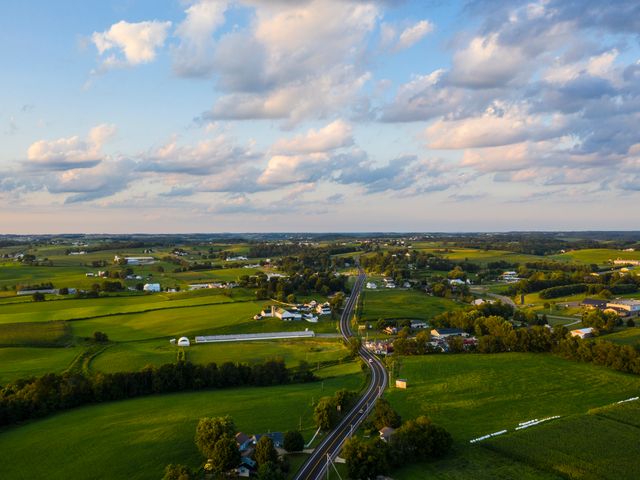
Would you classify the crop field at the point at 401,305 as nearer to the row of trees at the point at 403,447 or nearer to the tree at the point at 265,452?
the row of trees at the point at 403,447

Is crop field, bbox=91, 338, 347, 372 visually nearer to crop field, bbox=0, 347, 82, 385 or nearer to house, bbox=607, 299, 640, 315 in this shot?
crop field, bbox=0, 347, 82, 385

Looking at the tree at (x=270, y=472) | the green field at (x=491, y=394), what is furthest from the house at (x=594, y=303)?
the tree at (x=270, y=472)

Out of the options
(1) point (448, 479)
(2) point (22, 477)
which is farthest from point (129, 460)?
(1) point (448, 479)

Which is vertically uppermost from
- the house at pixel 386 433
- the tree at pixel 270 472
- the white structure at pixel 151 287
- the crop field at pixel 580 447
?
the white structure at pixel 151 287

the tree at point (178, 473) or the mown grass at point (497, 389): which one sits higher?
the tree at point (178, 473)

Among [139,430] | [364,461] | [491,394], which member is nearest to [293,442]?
[364,461]

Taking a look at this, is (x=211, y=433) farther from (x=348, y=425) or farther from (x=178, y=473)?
(x=348, y=425)

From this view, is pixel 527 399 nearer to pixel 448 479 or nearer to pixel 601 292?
pixel 448 479
